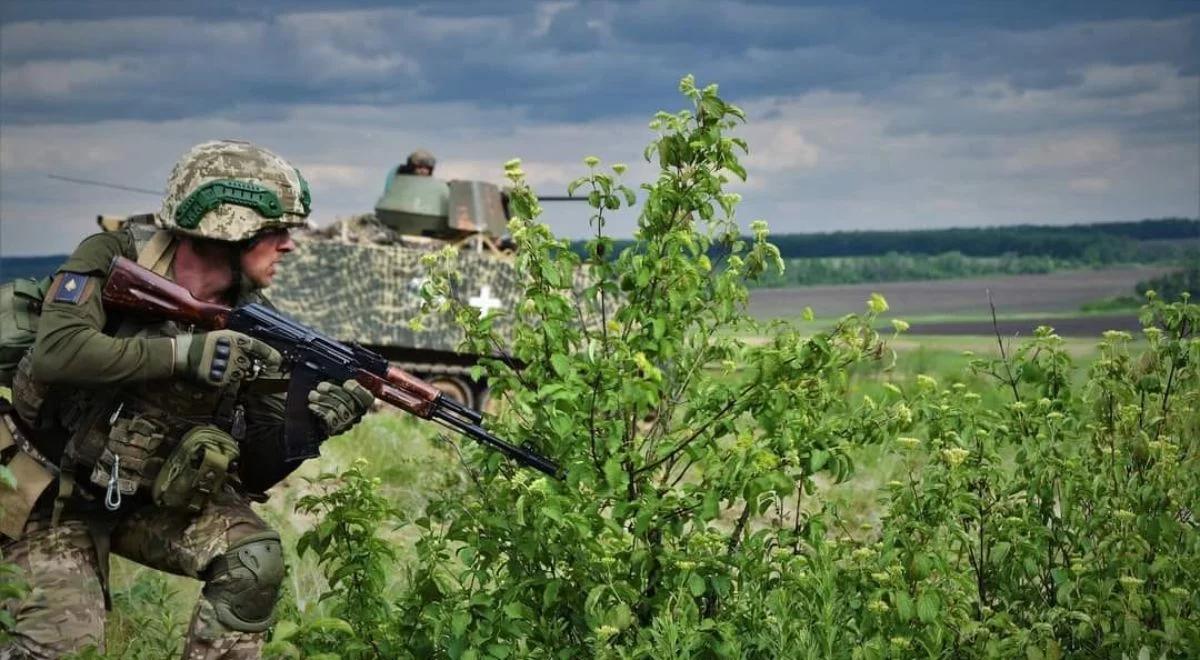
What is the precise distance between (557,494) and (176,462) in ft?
3.96

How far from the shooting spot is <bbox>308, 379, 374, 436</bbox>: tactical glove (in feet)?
16.9

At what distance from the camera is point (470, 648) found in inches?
200

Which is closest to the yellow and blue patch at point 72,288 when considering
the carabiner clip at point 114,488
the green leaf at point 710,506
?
the carabiner clip at point 114,488

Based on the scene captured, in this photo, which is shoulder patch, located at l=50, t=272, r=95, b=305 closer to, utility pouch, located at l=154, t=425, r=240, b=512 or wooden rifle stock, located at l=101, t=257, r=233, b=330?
wooden rifle stock, located at l=101, t=257, r=233, b=330

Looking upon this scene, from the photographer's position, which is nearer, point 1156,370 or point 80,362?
point 80,362

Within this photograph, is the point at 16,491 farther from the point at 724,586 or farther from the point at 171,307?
the point at 724,586

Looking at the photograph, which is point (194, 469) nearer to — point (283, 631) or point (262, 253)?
point (262, 253)

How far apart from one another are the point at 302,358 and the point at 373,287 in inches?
431

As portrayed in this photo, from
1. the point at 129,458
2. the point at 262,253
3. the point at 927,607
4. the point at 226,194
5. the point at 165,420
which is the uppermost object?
the point at 226,194

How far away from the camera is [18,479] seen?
204 inches

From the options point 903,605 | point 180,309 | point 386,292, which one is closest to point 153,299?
point 180,309

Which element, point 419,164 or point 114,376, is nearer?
point 114,376

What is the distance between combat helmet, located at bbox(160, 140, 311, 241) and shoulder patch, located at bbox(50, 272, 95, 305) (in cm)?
35

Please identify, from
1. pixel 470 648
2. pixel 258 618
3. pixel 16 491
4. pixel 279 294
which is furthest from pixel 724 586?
pixel 279 294
